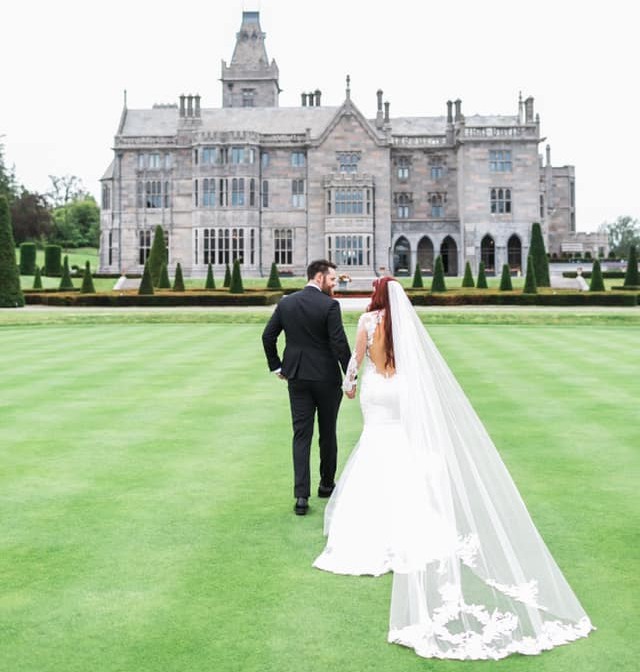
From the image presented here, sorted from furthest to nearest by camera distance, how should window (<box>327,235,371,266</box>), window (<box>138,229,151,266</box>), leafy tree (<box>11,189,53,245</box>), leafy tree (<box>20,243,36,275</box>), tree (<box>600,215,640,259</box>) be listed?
tree (<box>600,215,640,259</box>) < leafy tree (<box>11,189,53,245</box>) < leafy tree (<box>20,243,36,275</box>) < window (<box>138,229,151,266</box>) < window (<box>327,235,371,266</box>)

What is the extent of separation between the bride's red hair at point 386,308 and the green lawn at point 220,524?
4.75ft

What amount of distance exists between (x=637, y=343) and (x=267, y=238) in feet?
148

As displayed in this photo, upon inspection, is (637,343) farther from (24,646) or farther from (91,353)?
(24,646)

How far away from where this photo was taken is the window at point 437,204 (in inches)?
2544

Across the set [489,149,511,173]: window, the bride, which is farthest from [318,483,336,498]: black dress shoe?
[489,149,511,173]: window

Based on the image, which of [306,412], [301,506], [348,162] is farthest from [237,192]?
[301,506]

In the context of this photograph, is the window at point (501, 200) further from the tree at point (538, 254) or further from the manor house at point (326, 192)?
the tree at point (538, 254)

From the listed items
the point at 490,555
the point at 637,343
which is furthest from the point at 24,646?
the point at 637,343

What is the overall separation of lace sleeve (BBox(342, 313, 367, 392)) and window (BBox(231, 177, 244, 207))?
57.2 metres

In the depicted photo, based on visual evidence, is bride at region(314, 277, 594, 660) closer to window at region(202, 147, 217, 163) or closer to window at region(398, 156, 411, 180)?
window at region(202, 147, 217, 163)

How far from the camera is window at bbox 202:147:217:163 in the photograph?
62.4 m

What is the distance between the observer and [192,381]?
47.2 feet

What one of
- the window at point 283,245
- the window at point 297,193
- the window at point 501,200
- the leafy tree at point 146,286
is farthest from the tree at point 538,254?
the leafy tree at point 146,286

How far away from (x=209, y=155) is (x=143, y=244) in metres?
A: 8.53
